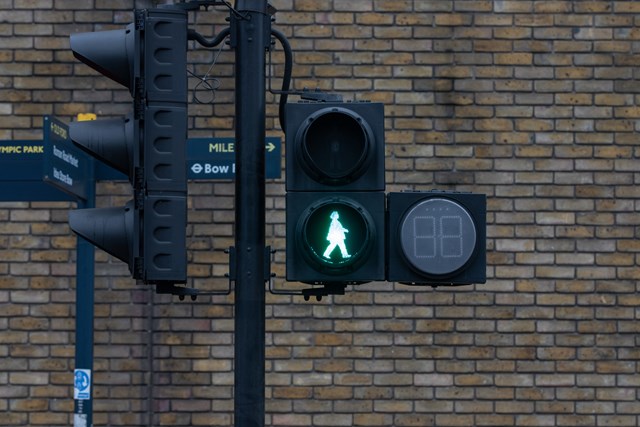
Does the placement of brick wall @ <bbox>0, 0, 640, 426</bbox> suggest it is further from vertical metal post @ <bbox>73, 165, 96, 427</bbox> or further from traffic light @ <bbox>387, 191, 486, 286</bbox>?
traffic light @ <bbox>387, 191, 486, 286</bbox>

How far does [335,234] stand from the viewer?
4.71m

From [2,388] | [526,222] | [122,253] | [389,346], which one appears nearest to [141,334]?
[2,388]

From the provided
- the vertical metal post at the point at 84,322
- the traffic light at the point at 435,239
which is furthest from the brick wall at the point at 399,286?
the traffic light at the point at 435,239

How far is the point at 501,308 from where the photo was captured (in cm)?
858

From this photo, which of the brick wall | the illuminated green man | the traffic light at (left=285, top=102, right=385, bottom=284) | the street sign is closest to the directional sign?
the street sign

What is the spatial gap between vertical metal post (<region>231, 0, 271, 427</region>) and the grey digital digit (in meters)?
0.61

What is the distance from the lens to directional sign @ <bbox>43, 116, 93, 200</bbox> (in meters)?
6.54

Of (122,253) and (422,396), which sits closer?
(122,253)

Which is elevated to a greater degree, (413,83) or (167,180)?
(413,83)

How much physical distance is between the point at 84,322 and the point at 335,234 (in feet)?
8.42

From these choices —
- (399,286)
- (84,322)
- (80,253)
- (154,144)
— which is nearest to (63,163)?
(80,253)

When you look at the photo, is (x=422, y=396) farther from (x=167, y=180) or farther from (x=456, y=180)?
(x=167, y=180)

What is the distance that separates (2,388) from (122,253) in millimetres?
4258

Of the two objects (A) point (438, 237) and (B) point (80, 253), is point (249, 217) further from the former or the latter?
(B) point (80, 253)
